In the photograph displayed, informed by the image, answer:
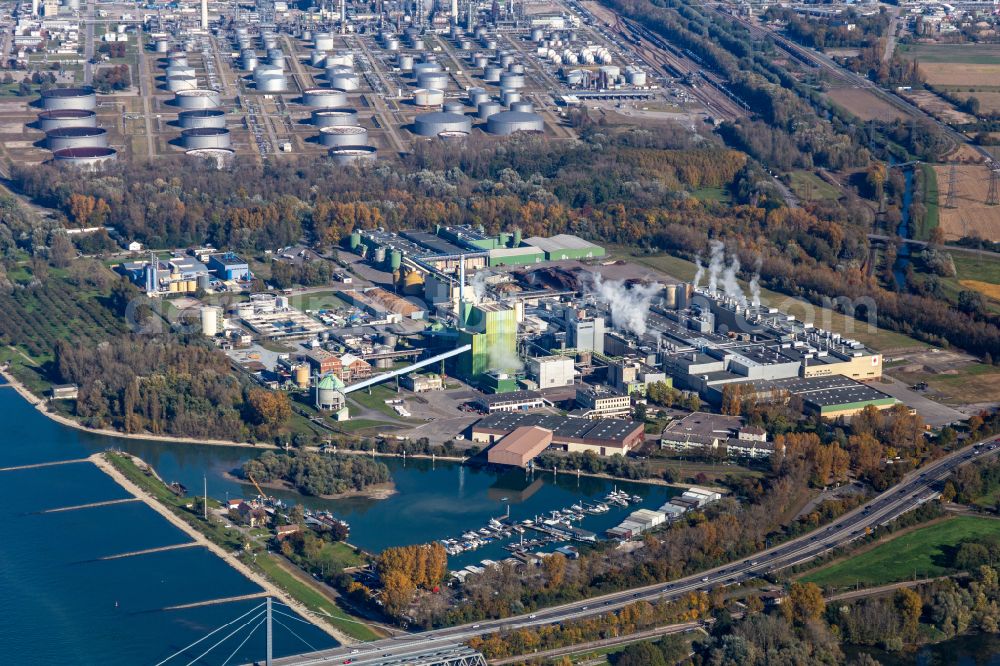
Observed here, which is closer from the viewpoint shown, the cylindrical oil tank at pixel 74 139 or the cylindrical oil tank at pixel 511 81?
the cylindrical oil tank at pixel 74 139

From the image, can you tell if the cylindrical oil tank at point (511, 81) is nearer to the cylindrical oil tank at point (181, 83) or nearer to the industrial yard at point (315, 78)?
the industrial yard at point (315, 78)

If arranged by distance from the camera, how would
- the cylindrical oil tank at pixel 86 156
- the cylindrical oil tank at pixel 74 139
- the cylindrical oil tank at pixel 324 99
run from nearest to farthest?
the cylindrical oil tank at pixel 86 156, the cylindrical oil tank at pixel 74 139, the cylindrical oil tank at pixel 324 99

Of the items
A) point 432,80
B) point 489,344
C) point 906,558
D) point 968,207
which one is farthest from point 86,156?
point 906,558

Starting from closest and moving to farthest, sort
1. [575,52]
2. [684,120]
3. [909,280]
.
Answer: [909,280] → [684,120] → [575,52]

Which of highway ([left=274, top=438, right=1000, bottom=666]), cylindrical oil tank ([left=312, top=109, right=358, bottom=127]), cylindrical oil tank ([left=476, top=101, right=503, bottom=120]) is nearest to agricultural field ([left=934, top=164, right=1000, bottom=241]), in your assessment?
cylindrical oil tank ([left=476, top=101, right=503, bottom=120])

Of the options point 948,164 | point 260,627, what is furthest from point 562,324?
point 948,164

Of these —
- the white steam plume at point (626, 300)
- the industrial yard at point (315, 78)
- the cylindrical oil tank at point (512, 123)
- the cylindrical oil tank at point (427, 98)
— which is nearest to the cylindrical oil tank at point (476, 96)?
the industrial yard at point (315, 78)

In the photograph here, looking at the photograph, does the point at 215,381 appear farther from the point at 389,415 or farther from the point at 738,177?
the point at 738,177
